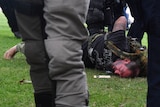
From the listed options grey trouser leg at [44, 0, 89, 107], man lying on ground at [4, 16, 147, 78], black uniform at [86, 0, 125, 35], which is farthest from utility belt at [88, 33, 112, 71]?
grey trouser leg at [44, 0, 89, 107]

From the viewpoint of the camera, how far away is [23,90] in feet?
8.24

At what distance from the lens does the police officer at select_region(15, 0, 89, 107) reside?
141 cm

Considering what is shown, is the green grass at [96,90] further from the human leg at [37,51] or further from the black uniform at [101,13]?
the black uniform at [101,13]

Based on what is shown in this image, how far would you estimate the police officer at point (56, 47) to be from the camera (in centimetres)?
141

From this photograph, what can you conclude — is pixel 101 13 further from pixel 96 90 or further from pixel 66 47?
pixel 66 47

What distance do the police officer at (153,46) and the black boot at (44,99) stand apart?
395 millimetres

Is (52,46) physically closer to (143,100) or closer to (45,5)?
(45,5)

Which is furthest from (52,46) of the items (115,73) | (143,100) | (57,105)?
(115,73)

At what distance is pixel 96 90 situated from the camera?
102 inches

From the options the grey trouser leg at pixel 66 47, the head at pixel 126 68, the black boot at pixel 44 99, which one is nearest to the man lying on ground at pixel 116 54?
the head at pixel 126 68

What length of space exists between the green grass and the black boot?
0.59 meters

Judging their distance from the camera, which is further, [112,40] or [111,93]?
[112,40]

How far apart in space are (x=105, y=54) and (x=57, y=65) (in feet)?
6.73

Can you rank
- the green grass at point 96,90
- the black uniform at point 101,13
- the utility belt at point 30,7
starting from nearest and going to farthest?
1. the utility belt at point 30,7
2. the green grass at point 96,90
3. the black uniform at point 101,13
